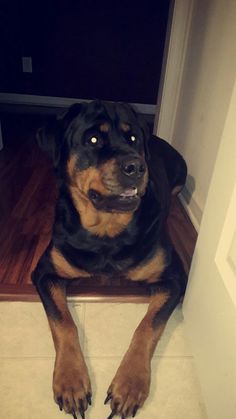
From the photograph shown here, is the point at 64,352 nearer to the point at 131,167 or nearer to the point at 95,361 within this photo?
the point at 95,361

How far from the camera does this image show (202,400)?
1266 millimetres

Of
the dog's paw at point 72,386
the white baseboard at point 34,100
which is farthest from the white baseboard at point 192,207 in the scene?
the white baseboard at point 34,100

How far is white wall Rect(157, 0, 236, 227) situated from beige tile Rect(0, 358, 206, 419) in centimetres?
125

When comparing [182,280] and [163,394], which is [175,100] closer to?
[182,280]

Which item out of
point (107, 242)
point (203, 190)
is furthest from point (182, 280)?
point (203, 190)

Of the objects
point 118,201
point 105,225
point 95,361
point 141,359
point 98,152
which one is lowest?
point 95,361

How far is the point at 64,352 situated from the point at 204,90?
1.88 meters

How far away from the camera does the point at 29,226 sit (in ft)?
7.41

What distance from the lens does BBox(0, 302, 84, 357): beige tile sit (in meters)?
1.41

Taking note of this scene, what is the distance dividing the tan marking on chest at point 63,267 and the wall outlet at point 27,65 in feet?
13.3

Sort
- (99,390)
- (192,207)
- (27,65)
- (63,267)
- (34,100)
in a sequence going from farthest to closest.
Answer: (34,100), (27,65), (192,207), (63,267), (99,390)

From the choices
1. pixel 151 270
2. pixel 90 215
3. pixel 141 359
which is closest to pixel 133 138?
pixel 90 215

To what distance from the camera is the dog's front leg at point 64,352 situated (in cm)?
120

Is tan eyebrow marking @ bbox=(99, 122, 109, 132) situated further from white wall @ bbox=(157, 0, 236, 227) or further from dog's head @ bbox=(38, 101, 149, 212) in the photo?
white wall @ bbox=(157, 0, 236, 227)
